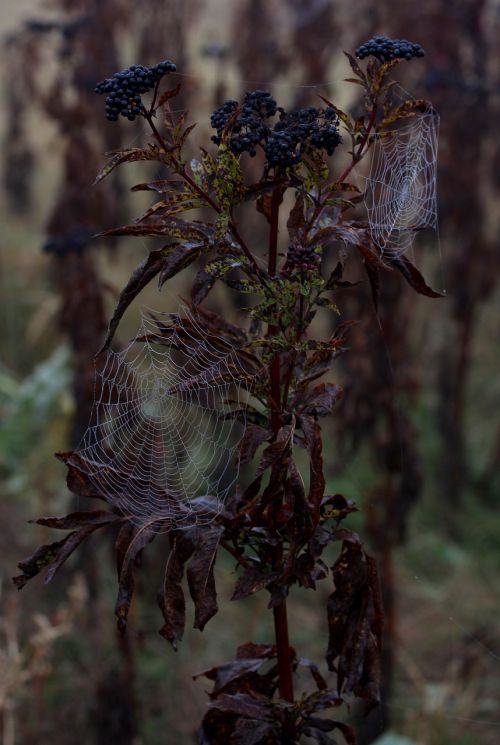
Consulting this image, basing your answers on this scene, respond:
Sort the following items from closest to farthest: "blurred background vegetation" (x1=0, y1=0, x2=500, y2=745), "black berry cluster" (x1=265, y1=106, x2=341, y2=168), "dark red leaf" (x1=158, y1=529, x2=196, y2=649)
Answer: "black berry cluster" (x1=265, y1=106, x2=341, y2=168)
"dark red leaf" (x1=158, y1=529, x2=196, y2=649)
"blurred background vegetation" (x1=0, y1=0, x2=500, y2=745)

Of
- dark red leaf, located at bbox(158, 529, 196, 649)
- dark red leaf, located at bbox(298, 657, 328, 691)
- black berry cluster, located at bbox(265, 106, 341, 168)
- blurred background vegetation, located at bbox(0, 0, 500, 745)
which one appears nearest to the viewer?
black berry cluster, located at bbox(265, 106, 341, 168)

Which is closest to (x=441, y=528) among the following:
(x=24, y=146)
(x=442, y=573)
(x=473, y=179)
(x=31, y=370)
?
(x=442, y=573)

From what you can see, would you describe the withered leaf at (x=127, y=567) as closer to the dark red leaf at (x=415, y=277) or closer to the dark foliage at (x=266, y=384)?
the dark foliage at (x=266, y=384)

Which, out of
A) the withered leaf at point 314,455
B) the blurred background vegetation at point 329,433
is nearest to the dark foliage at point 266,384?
the withered leaf at point 314,455

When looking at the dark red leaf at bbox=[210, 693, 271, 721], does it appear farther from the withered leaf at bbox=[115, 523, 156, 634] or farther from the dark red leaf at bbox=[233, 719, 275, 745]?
the withered leaf at bbox=[115, 523, 156, 634]

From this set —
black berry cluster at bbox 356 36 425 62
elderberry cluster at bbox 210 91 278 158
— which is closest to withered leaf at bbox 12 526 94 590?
elderberry cluster at bbox 210 91 278 158

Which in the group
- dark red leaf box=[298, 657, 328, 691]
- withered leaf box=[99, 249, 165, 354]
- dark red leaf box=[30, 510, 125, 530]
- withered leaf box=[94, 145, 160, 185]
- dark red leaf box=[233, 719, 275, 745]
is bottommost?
dark red leaf box=[233, 719, 275, 745]
